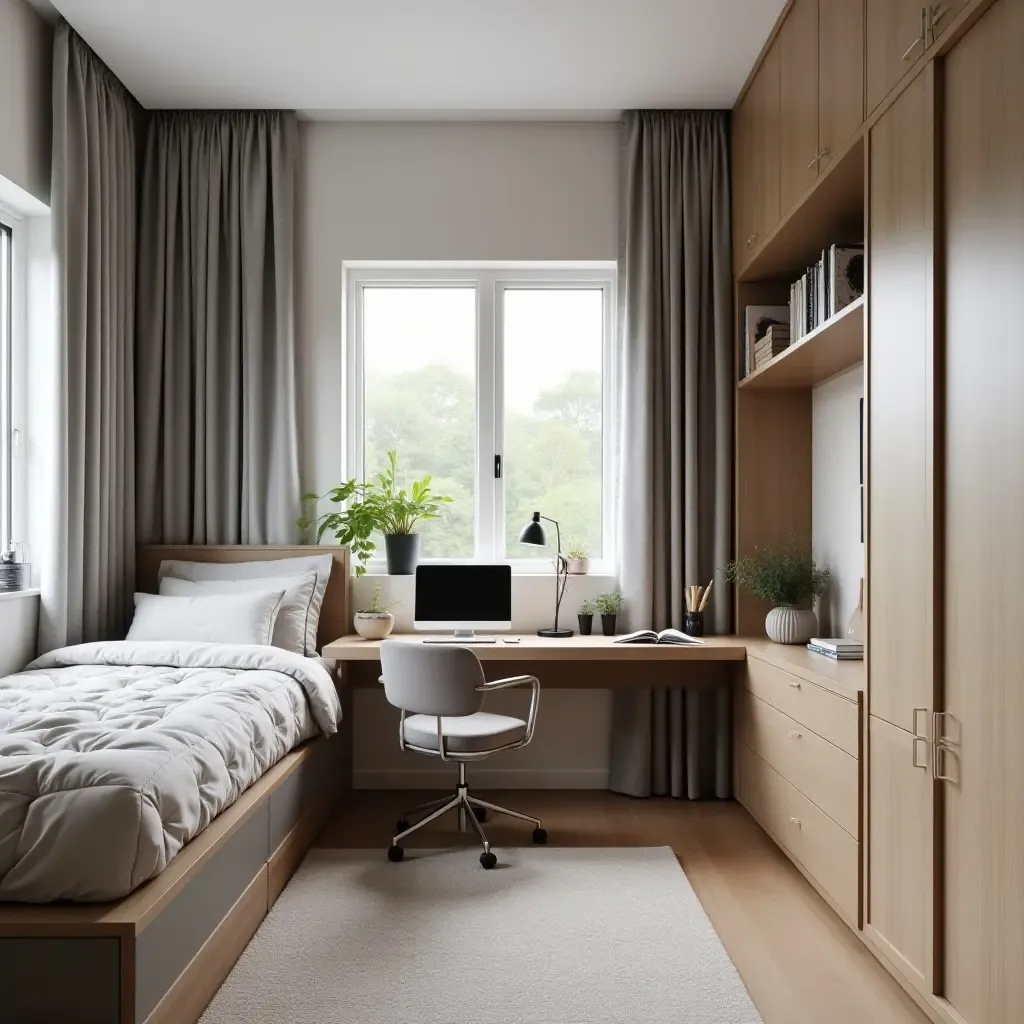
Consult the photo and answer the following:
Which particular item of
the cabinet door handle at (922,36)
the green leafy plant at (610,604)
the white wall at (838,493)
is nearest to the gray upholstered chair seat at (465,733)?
the green leafy plant at (610,604)

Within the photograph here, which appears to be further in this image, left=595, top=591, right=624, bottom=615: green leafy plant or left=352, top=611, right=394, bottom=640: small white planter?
left=595, top=591, right=624, bottom=615: green leafy plant

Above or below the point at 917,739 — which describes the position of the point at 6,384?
above

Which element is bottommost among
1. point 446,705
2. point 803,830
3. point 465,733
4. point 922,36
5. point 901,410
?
point 803,830

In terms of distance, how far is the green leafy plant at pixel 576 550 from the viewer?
402cm

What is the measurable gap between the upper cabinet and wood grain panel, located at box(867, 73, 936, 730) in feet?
0.23

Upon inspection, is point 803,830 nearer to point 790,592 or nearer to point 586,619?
point 790,592

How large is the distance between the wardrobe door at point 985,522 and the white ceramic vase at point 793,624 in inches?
59.9

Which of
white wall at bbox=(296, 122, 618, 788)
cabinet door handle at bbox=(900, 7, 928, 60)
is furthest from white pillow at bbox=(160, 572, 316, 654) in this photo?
cabinet door handle at bbox=(900, 7, 928, 60)

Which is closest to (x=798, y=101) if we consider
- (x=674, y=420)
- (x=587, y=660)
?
(x=674, y=420)

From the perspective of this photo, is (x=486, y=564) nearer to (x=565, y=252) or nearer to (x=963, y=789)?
(x=565, y=252)

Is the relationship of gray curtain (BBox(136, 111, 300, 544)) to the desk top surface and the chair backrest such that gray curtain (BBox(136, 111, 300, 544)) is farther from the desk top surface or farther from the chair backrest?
the chair backrest

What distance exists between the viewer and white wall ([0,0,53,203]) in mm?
3133

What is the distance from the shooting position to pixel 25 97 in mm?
3252

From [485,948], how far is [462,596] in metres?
1.67
